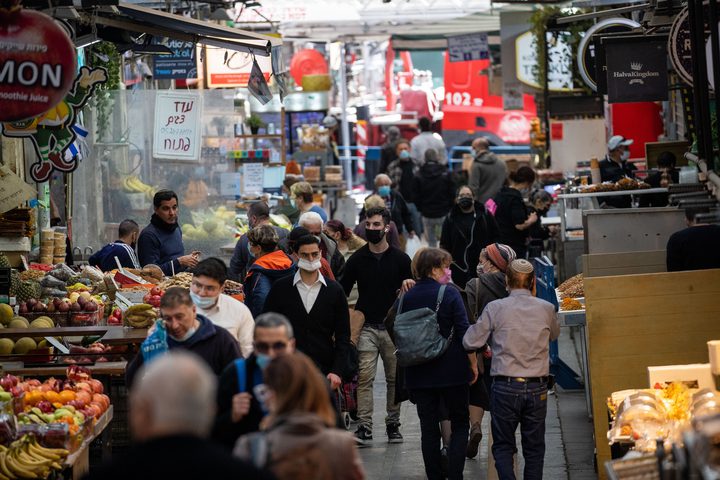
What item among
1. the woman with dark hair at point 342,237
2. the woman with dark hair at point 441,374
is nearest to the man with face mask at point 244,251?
the woman with dark hair at point 342,237

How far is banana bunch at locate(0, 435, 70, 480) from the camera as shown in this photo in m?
7.22

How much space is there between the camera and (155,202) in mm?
13102

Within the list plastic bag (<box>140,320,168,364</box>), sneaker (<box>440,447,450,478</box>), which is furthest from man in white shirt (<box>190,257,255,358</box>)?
sneaker (<box>440,447,450,478</box>)

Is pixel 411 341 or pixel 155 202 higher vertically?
pixel 155 202

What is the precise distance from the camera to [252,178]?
71.9 ft

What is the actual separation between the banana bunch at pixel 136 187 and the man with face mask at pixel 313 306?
21.7 feet

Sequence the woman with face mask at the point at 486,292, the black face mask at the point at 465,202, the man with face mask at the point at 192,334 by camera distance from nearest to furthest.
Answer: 1. the man with face mask at the point at 192,334
2. the woman with face mask at the point at 486,292
3. the black face mask at the point at 465,202

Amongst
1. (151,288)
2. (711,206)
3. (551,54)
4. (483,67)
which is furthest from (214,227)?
(483,67)

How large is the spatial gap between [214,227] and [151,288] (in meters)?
4.69

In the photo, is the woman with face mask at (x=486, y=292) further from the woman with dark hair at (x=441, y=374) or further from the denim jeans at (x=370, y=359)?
the denim jeans at (x=370, y=359)

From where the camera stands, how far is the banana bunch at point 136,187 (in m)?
15.9

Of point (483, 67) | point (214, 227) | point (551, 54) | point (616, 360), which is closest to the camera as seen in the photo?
point (616, 360)

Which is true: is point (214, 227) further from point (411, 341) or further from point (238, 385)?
point (238, 385)

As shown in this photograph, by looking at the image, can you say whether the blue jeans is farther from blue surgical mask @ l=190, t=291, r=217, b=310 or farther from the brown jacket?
the brown jacket
